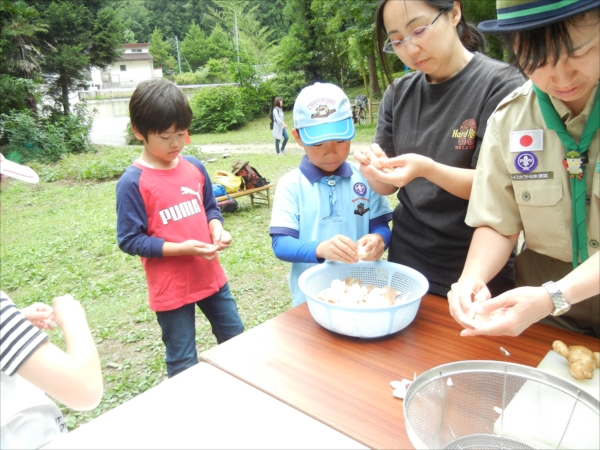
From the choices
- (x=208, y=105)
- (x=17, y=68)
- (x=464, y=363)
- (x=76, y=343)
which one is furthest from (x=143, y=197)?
(x=208, y=105)

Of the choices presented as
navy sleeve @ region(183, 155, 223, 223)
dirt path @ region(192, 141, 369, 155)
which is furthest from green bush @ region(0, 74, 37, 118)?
navy sleeve @ region(183, 155, 223, 223)

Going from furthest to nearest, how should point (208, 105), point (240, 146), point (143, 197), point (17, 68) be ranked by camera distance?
point (208, 105) < point (240, 146) < point (17, 68) < point (143, 197)

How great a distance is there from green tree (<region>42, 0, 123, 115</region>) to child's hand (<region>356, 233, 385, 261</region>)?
51.7 ft

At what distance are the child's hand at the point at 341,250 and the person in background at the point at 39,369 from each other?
73 cm

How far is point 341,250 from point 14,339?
89 centimetres

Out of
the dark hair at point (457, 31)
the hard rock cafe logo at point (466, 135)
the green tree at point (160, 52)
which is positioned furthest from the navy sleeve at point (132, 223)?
the green tree at point (160, 52)

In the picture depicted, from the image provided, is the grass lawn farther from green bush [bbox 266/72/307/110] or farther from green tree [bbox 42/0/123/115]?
green bush [bbox 266/72/307/110]

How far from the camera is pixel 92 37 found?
15500 millimetres

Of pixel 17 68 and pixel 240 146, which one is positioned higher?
pixel 17 68

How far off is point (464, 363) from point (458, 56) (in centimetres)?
101

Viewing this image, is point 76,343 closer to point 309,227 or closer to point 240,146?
point 309,227

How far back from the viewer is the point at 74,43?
15266 millimetres

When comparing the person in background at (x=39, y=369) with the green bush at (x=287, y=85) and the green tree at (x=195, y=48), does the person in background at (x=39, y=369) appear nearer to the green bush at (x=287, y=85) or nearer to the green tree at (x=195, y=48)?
the green bush at (x=287, y=85)

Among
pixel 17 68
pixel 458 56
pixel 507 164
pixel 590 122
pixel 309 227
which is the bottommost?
pixel 309 227
